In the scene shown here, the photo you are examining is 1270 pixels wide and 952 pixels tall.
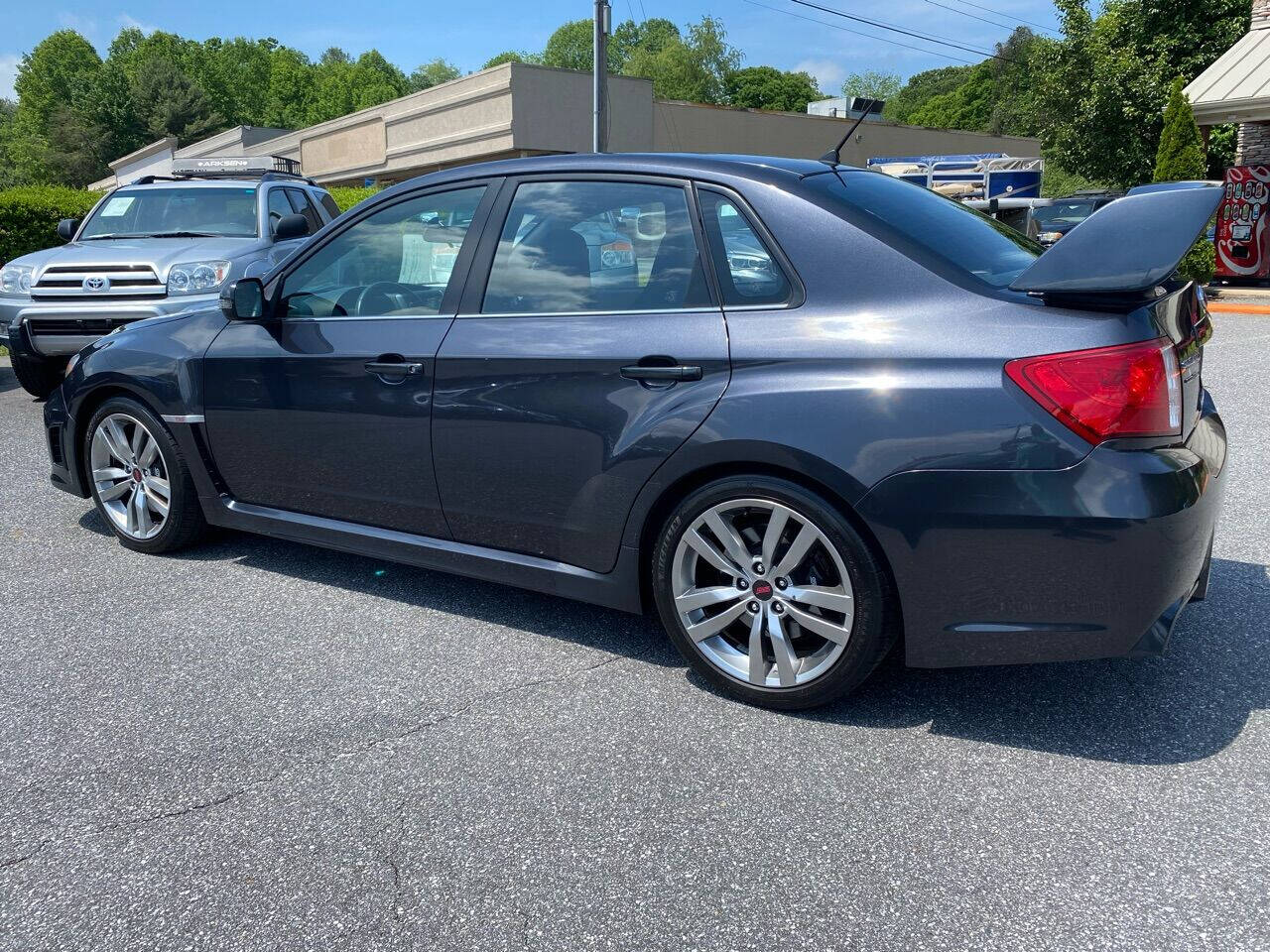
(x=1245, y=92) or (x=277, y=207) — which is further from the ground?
(x=1245, y=92)

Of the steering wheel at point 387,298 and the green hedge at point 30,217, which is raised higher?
the green hedge at point 30,217

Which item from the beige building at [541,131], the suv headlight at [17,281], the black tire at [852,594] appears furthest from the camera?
the beige building at [541,131]

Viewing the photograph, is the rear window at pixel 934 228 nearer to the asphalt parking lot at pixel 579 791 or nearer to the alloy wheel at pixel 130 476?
the asphalt parking lot at pixel 579 791

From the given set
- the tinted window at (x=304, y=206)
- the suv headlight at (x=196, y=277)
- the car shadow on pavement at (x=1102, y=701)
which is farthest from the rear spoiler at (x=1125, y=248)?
the tinted window at (x=304, y=206)

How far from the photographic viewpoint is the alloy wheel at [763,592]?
3.11 m

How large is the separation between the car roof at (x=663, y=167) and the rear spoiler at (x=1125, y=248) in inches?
34.4

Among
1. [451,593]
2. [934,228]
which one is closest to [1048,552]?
[934,228]

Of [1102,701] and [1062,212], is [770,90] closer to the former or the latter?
[1062,212]

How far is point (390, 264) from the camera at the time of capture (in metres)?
4.18

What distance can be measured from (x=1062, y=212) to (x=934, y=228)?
1966cm

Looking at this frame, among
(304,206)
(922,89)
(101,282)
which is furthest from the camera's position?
(922,89)

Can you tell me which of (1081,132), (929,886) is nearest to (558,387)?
(929,886)

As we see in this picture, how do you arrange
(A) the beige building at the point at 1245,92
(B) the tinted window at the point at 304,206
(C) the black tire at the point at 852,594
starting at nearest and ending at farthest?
(C) the black tire at the point at 852,594 → (B) the tinted window at the point at 304,206 → (A) the beige building at the point at 1245,92

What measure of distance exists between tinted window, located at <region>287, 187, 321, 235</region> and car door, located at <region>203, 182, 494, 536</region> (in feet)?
21.4
